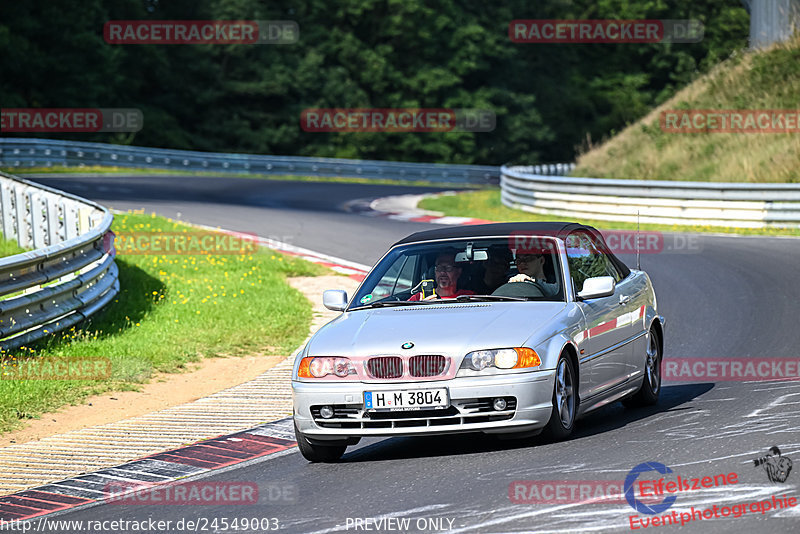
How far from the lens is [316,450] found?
8.02 metres

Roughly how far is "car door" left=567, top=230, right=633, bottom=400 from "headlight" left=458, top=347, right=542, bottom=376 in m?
0.77

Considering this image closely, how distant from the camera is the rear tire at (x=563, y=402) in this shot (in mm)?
7754

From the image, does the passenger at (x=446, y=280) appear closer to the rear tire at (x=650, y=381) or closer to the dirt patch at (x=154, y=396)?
the rear tire at (x=650, y=381)

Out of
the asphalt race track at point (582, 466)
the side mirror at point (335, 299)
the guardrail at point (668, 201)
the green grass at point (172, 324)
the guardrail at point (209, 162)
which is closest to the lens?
the asphalt race track at point (582, 466)

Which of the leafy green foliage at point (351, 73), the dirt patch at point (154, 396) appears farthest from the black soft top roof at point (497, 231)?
the leafy green foliage at point (351, 73)

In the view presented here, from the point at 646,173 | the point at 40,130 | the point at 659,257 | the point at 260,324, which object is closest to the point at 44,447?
the point at 260,324

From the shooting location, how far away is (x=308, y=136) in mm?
57562

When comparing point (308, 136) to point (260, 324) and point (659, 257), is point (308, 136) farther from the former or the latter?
point (260, 324)

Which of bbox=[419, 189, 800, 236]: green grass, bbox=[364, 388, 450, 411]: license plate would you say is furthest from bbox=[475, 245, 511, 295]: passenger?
bbox=[419, 189, 800, 236]: green grass

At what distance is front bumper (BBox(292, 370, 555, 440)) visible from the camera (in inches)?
296

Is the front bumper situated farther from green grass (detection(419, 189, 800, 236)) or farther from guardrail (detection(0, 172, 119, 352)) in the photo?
green grass (detection(419, 189, 800, 236))

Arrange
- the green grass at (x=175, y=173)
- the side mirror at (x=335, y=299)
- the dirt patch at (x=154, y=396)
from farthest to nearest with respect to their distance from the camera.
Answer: the green grass at (x=175, y=173), the dirt patch at (x=154, y=396), the side mirror at (x=335, y=299)

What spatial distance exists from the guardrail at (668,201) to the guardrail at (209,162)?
1882 cm

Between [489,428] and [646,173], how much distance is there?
2447 centimetres
